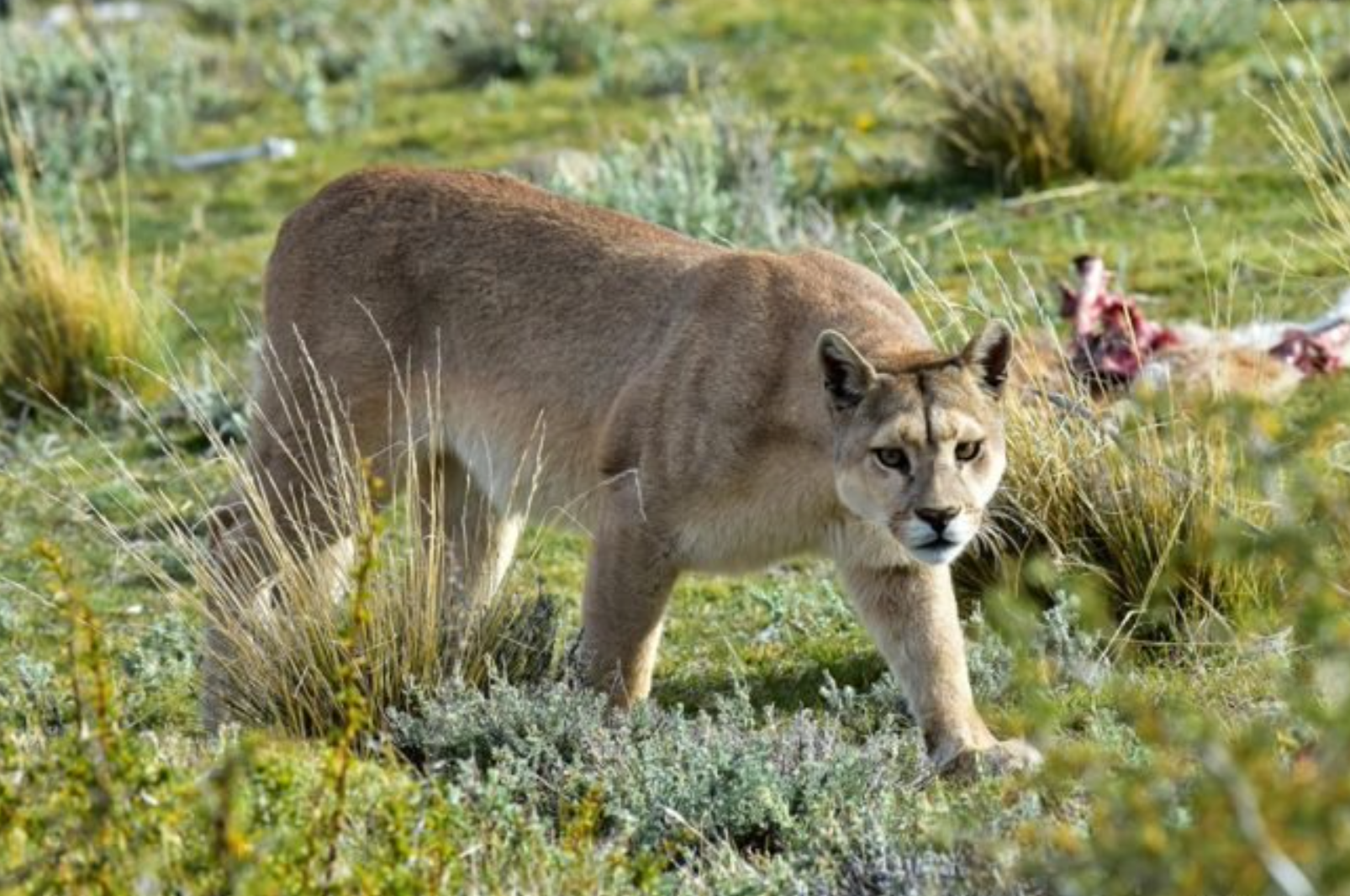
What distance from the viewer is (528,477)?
7875mm

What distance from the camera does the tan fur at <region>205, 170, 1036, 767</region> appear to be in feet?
22.4

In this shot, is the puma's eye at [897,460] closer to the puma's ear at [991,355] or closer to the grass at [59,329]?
the puma's ear at [991,355]

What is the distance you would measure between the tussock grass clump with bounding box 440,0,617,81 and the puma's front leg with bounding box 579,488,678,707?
9972 millimetres

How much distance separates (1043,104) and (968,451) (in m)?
6.41

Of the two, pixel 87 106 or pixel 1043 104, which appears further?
pixel 87 106

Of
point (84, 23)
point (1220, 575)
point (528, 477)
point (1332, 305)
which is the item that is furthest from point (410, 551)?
point (84, 23)

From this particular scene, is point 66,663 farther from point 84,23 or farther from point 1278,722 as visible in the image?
point 84,23

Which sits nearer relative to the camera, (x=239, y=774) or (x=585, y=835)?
(x=239, y=774)

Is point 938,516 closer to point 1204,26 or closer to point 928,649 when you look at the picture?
point 928,649

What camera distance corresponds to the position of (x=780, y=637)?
8.62m

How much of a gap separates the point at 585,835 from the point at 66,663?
4.41 feet

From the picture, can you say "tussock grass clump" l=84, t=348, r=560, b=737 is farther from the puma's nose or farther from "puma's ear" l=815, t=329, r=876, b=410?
the puma's nose

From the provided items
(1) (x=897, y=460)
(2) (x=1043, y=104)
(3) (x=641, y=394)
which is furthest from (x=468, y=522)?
(2) (x=1043, y=104)

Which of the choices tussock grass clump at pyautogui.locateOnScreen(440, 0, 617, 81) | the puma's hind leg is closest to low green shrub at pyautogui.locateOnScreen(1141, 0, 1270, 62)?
tussock grass clump at pyautogui.locateOnScreen(440, 0, 617, 81)
